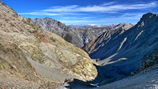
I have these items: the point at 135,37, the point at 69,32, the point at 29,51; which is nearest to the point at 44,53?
the point at 29,51

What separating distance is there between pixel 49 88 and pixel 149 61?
16265 millimetres

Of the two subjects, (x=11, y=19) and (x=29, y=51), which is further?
(x=11, y=19)

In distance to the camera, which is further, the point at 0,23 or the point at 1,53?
the point at 0,23

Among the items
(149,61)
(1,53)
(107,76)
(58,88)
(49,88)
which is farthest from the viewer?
(107,76)

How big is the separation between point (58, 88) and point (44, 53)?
2251 centimetres

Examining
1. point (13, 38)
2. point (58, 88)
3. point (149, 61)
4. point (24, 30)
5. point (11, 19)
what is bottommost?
point (58, 88)

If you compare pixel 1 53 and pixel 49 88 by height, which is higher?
pixel 1 53

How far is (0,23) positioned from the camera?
4300cm

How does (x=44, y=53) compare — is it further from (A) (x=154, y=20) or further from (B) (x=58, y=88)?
(A) (x=154, y=20)

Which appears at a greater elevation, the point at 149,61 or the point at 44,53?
the point at 44,53

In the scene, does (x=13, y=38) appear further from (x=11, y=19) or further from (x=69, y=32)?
(x=69, y=32)

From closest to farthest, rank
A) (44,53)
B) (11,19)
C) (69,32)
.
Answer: (44,53)
(11,19)
(69,32)

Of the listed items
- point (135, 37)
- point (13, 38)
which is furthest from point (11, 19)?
point (135, 37)

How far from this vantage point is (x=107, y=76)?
53.5m
